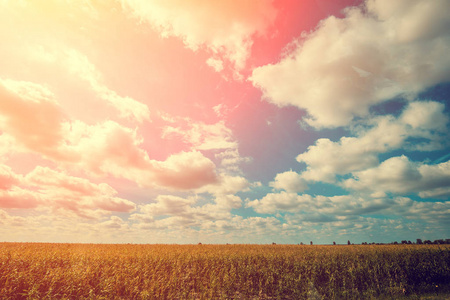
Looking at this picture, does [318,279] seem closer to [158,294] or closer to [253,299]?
[253,299]

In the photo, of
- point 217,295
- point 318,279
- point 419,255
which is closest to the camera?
point 217,295

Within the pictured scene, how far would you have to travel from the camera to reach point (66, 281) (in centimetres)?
1261

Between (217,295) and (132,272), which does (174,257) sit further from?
(217,295)

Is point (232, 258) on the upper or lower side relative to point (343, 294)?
upper

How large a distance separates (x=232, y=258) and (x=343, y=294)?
28.1 ft

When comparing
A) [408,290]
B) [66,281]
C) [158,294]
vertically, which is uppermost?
[66,281]

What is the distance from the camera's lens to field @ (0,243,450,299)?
41.3ft

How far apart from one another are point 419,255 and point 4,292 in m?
34.9

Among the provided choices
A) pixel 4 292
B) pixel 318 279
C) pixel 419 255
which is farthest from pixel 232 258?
pixel 419 255

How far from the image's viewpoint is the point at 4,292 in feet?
36.3

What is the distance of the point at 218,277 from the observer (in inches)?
620

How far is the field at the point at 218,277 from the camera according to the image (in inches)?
496

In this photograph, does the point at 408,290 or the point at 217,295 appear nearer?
the point at 217,295

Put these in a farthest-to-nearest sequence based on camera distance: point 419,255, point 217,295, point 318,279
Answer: point 419,255, point 318,279, point 217,295
